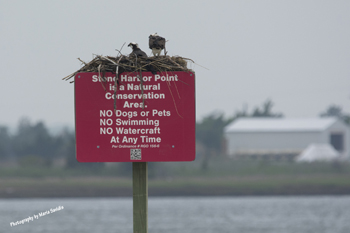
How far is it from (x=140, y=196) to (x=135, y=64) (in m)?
1.34

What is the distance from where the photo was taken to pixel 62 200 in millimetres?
125625

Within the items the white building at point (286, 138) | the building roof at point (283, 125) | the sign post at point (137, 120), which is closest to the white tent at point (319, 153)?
the white building at point (286, 138)

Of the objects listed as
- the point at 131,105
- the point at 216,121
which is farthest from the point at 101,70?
the point at 216,121

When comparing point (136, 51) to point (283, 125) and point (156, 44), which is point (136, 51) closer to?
point (156, 44)

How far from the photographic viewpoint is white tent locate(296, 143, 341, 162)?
111 meters

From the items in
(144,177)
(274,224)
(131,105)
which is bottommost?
(274,224)

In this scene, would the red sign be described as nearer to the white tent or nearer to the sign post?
the sign post

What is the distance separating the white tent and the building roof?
316 centimetres

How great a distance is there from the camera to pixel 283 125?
4761 inches

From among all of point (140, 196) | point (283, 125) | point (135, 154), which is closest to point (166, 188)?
point (283, 125)

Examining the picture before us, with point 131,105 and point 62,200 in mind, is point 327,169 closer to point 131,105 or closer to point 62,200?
point 62,200

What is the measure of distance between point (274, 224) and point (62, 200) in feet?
174

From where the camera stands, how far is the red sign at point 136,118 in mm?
7270

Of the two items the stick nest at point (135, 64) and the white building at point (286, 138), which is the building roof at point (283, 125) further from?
the stick nest at point (135, 64)
